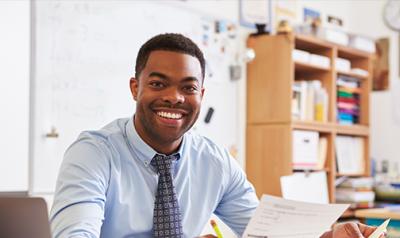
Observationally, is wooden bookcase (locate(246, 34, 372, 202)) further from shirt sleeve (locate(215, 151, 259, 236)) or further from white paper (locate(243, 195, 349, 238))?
white paper (locate(243, 195, 349, 238))

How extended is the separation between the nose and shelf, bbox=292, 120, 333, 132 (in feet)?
7.10

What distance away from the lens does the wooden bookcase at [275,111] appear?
12.1 ft

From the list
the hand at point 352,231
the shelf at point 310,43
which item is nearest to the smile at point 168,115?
the hand at point 352,231

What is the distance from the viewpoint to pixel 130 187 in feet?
5.28

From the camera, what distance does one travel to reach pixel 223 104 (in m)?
3.65

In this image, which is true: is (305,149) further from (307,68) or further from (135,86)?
(135,86)

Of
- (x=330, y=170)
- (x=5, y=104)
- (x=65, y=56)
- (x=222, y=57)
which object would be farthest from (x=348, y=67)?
(x=5, y=104)

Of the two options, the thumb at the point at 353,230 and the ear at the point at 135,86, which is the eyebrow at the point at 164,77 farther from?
the thumb at the point at 353,230

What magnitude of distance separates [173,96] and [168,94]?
0.05 feet

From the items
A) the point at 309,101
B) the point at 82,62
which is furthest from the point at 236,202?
the point at 309,101

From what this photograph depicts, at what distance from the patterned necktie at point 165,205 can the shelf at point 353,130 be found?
2.64 m

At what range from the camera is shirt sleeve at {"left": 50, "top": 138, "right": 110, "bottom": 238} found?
4.32 feet

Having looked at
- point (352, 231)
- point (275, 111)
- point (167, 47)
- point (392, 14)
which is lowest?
point (352, 231)

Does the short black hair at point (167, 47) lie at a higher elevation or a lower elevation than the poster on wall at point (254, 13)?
lower
